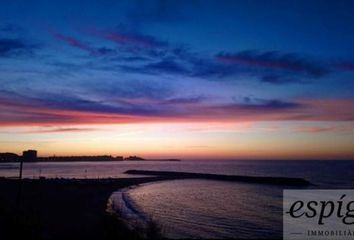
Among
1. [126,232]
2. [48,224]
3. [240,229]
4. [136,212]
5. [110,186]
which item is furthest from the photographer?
[110,186]

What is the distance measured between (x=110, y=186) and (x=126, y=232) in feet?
154

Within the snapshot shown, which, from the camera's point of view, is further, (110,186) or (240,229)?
(110,186)

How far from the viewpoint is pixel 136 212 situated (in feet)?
111

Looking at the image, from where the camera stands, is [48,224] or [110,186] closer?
[48,224]

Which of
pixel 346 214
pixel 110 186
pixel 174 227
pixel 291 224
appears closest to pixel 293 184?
pixel 110 186

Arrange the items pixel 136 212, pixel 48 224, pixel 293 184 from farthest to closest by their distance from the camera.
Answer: pixel 293 184 → pixel 136 212 → pixel 48 224

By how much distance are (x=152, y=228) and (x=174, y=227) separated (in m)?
7.43

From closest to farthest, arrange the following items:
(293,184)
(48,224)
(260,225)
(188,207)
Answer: (48,224)
(260,225)
(188,207)
(293,184)

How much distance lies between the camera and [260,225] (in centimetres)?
2862

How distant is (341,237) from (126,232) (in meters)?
14.7

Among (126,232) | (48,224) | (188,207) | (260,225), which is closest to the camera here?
(126,232)

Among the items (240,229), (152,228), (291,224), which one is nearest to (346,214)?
(291,224)

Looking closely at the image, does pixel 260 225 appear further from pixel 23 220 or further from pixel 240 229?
pixel 23 220

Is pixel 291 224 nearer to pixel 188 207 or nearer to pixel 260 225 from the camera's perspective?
pixel 260 225
